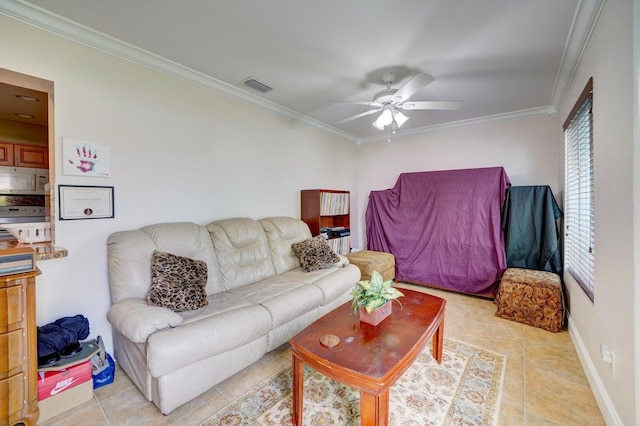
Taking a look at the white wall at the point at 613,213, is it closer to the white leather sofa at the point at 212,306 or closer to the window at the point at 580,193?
the window at the point at 580,193

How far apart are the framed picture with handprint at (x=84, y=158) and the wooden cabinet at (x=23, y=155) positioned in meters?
2.89

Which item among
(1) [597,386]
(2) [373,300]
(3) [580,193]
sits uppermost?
(3) [580,193]

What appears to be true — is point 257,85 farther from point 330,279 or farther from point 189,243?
point 330,279

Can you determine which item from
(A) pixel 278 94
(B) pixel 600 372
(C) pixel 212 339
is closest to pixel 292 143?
(A) pixel 278 94

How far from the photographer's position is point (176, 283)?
1992 mm

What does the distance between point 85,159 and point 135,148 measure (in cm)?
36

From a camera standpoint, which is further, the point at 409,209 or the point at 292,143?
the point at 409,209

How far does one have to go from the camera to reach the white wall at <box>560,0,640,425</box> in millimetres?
1270

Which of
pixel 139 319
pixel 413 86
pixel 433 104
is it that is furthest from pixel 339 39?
pixel 139 319

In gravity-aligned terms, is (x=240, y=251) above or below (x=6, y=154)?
below

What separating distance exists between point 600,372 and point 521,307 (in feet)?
3.77

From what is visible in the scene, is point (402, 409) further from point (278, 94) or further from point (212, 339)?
point (278, 94)

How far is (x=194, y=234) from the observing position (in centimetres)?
242

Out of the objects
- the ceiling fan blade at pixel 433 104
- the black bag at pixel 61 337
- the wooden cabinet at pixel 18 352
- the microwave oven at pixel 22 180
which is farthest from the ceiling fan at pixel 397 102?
the microwave oven at pixel 22 180
